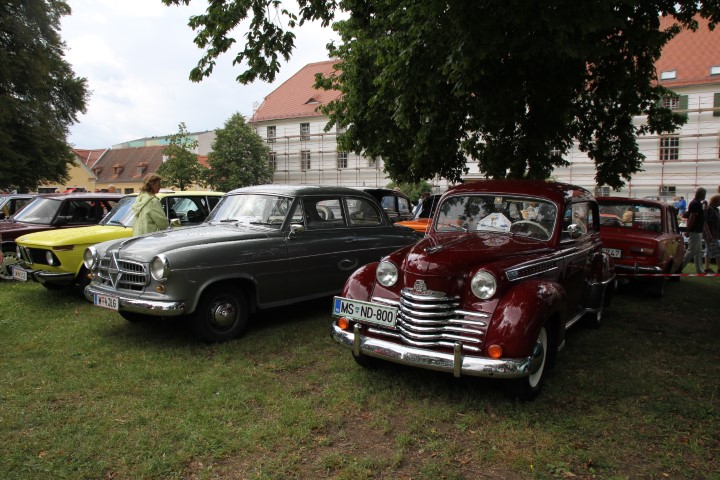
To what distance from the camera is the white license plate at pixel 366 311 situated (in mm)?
4500

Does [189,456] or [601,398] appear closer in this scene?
[189,456]

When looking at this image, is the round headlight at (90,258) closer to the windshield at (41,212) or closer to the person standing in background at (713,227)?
the windshield at (41,212)

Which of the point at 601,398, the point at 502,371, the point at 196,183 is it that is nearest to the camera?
the point at 502,371

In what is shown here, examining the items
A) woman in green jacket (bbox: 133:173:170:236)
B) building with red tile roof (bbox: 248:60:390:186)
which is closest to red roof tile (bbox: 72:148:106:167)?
building with red tile roof (bbox: 248:60:390:186)

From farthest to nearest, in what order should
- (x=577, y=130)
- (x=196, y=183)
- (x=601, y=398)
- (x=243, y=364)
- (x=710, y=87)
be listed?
1. (x=196, y=183)
2. (x=710, y=87)
3. (x=577, y=130)
4. (x=243, y=364)
5. (x=601, y=398)

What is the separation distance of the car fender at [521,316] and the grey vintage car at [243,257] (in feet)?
9.94

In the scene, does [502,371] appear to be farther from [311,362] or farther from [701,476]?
[311,362]

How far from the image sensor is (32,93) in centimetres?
2731

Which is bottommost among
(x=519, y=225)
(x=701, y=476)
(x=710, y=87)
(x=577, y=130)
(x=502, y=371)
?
(x=701, y=476)

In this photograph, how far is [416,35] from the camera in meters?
6.82

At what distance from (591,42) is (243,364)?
257 inches

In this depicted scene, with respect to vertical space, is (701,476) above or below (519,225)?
below

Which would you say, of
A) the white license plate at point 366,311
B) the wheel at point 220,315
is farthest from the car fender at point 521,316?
the wheel at point 220,315

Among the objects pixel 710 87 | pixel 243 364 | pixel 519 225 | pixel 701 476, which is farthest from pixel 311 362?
pixel 710 87
